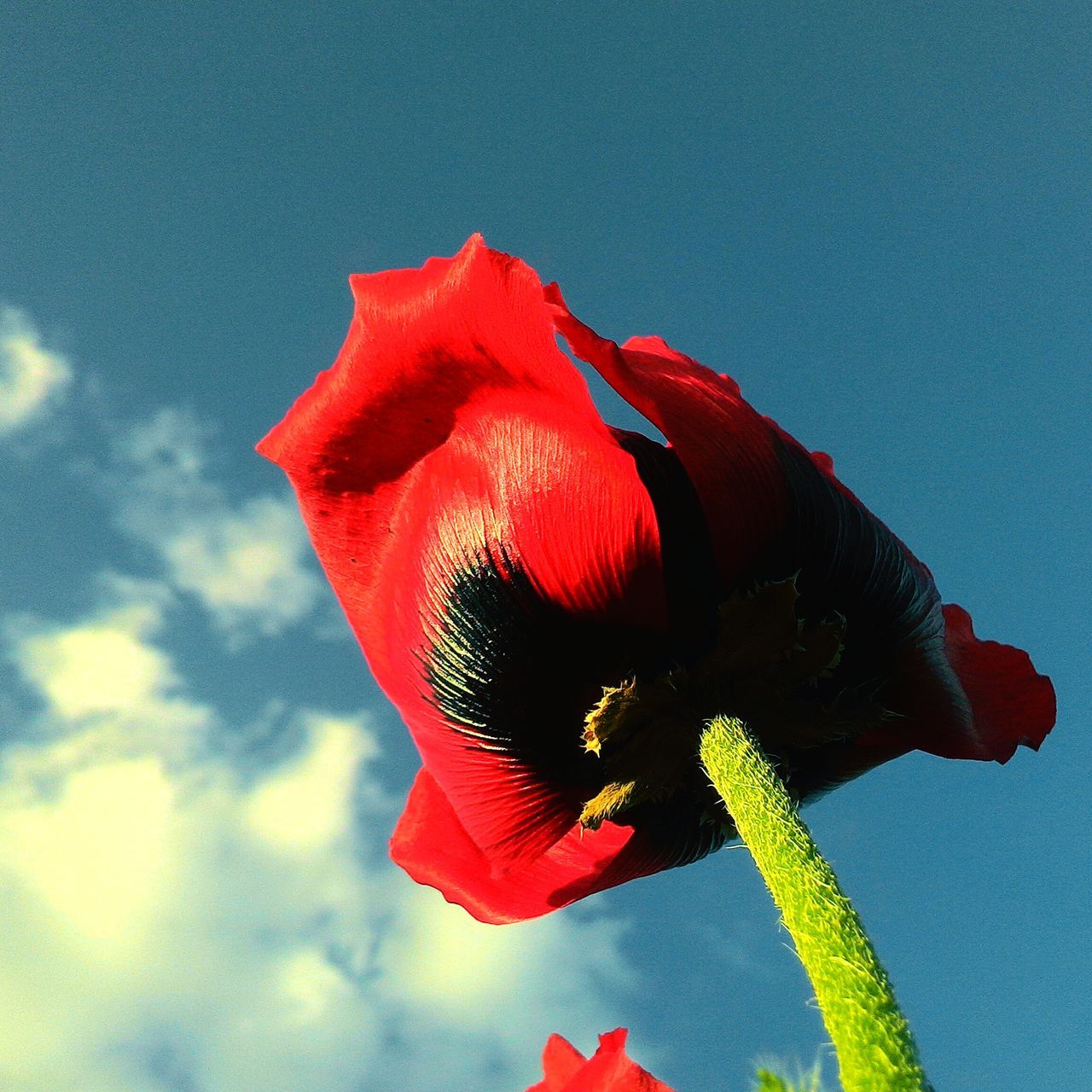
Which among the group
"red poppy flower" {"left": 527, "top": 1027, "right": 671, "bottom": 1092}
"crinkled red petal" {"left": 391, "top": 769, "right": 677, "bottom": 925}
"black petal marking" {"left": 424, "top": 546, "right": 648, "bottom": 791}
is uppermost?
"black petal marking" {"left": 424, "top": 546, "right": 648, "bottom": 791}

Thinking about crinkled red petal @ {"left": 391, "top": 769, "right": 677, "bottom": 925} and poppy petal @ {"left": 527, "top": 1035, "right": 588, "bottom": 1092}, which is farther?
crinkled red petal @ {"left": 391, "top": 769, "right": 677, "bottom": 925}

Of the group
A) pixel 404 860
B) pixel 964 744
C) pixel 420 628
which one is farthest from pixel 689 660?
pixel 404 860

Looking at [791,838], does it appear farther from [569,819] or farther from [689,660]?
[569,819]

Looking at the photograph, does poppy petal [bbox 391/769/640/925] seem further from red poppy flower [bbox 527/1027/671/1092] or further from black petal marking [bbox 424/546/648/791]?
red poppy flower [bbox 527/1027/671/1092]

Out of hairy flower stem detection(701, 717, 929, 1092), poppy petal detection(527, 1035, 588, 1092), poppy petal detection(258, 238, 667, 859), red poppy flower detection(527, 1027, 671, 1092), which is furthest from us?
poppy petal detection(258, 238, 667, 859)

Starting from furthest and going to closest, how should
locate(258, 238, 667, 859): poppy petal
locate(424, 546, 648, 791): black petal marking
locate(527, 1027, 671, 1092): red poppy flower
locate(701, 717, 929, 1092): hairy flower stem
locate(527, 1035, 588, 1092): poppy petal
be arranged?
locate(424, 546, 648, 791): black petal marking < locate(258, 238, 667, 859): poppy petal < locate(527, 1035, 588, 1092): poppy petal < locate(527, 1027, 671, 1092): red poppy flower < locate(701, 717, 929, 1092): hairy flower stem

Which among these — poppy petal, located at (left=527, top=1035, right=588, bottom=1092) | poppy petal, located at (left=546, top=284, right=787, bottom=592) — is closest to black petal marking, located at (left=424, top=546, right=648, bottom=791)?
poppy petal, located at (left=546, top=284, right=787, bottom=592)

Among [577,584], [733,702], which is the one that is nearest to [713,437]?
[577,584]

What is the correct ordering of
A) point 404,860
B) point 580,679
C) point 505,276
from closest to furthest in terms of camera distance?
point 505,276 < point 580,679 < point 404,860
